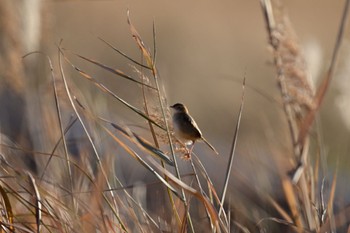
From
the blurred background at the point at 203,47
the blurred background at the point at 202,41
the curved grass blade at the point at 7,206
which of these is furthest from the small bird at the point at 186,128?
the blurred background at the point at 202,41

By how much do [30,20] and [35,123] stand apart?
41 cm

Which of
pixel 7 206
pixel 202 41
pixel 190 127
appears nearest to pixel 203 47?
pixel 202 41

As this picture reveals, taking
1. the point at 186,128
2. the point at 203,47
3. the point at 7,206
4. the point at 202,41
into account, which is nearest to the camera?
the point at 7,206

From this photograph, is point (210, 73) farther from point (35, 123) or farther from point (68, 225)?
point (68, 225)

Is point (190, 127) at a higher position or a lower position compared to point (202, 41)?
higher

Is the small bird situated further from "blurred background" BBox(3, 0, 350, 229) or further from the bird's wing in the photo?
"blurred background" BBox(3, 0, 350, 229)

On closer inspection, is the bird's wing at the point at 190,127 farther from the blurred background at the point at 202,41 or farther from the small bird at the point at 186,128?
the blurred background at the point at 202,41

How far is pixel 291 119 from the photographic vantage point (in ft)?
5.86

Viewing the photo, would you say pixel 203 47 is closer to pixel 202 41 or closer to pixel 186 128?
pixel 202 41

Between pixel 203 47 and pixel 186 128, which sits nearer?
pixel 186 128

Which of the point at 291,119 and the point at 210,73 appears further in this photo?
the point at 210,73

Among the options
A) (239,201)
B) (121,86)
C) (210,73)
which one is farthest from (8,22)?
(210,73)

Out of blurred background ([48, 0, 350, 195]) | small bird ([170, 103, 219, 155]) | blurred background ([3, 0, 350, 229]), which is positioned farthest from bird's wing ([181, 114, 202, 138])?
blurred background ([48, 0, 350, 195])

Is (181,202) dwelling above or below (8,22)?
below
